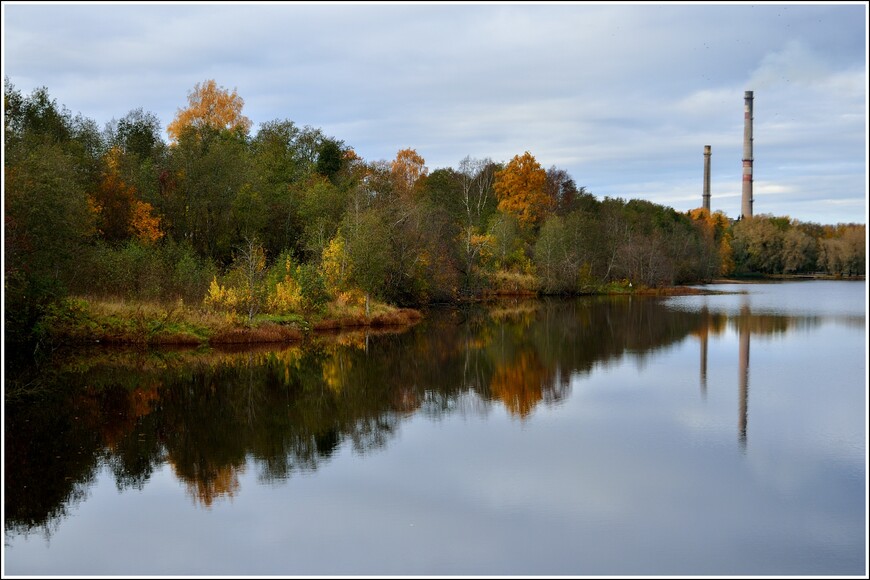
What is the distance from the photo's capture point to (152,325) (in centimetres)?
2483

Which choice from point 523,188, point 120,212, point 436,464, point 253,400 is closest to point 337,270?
point 120,212

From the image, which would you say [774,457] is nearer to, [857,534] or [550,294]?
[857,534]

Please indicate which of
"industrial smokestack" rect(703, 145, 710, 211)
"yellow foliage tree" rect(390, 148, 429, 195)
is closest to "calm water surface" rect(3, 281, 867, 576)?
"yellow foliage tree" rect(390, 148, 429, 195)

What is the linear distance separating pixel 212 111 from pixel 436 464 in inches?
1746

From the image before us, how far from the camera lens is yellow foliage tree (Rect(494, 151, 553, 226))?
6147cm

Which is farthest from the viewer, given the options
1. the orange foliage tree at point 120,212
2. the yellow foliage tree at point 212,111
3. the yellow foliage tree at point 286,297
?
the yellow foliage tree at point 212,111

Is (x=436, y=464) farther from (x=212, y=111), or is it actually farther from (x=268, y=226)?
(x=212, y=111)

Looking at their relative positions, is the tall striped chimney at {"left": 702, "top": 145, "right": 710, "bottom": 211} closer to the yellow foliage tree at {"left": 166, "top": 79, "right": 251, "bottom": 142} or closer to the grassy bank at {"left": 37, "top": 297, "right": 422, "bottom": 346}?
the yellow foliage tree at {"left": 166, "top": 79, "right": 251, "bottom": 142}

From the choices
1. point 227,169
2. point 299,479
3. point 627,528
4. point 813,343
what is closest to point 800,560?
point 627,528

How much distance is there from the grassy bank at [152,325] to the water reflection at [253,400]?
1336 millimetres

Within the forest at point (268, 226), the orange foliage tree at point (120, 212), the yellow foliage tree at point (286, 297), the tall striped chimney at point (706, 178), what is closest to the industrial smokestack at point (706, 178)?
the tall striped chimney at point (706, 178)

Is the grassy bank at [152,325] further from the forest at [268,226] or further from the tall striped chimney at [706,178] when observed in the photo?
the tall striped chimney at [706,178]

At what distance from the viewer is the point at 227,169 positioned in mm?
37781

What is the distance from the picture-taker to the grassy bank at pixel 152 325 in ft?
78.7
